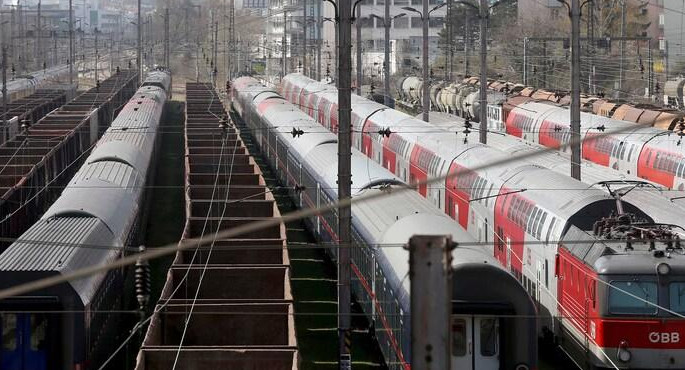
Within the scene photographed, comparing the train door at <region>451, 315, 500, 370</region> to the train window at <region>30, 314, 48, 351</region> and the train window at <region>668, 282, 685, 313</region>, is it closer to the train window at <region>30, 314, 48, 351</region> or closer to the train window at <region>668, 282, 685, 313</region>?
the train window at <region>668, 282, 685, 313</region>

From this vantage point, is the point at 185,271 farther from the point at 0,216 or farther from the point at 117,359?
the point at 0,216

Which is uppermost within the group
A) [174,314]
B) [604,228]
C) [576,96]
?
[576,96]

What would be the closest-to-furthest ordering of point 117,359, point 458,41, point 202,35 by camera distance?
point 117,359, point 458,41, point 202,35

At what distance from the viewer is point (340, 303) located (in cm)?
1544

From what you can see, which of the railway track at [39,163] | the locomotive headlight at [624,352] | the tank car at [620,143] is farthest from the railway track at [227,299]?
the tank car at [620,143]

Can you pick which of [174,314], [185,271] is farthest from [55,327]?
[185,271]

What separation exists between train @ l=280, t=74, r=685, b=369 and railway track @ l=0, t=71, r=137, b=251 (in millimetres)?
7695

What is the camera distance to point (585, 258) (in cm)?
1487

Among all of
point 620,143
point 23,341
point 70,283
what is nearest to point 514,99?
point 620,143

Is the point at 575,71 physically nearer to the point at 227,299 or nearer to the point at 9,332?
the point at 227,299

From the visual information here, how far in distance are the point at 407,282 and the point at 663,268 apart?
3.03 m

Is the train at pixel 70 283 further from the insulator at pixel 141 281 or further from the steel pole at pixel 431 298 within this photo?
the steel pole at pixel 431 298

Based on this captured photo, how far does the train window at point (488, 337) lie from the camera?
42.9ft

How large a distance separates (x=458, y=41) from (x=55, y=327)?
250 feet
